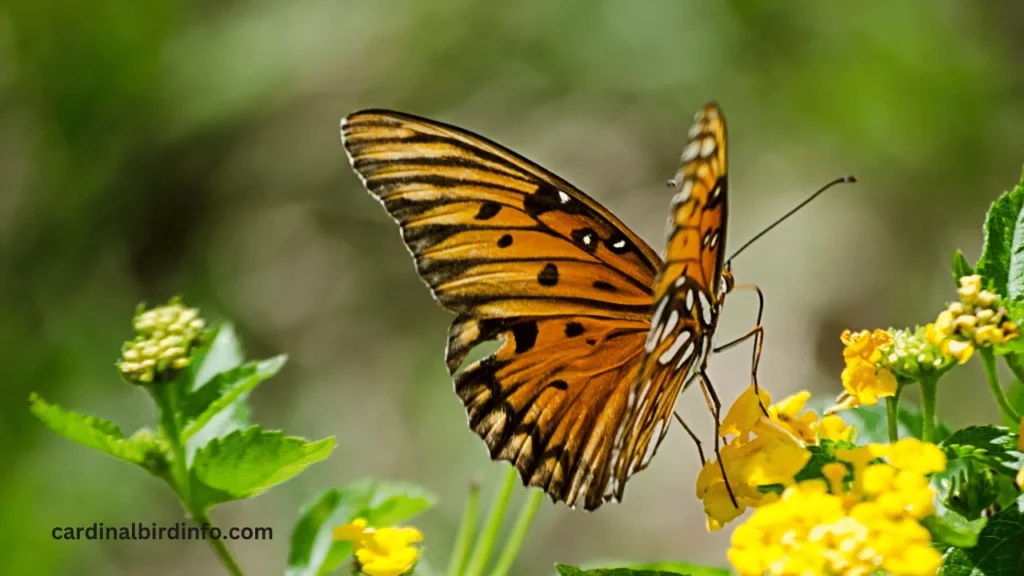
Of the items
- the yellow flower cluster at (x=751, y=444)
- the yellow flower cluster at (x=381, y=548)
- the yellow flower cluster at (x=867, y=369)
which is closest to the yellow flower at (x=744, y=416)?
the yellow flower cluster at (x=751, y=444)

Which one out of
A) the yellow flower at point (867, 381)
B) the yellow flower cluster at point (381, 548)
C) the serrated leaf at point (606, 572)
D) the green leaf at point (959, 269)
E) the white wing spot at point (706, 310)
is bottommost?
the serrated leaf at point (606, 572)

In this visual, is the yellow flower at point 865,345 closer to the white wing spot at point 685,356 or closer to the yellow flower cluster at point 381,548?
the white wing spot at point 685,356

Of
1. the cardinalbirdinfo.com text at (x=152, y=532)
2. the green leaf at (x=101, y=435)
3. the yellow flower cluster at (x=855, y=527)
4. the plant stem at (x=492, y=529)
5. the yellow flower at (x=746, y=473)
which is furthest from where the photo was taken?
the cardinalbirdinfo.com text at (x=152, y=532)

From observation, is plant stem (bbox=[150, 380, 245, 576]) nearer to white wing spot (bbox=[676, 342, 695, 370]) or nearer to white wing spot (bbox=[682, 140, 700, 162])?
white wing spot (bbox=[676, 342, 695, 370])

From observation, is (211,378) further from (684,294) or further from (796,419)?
(796,419)

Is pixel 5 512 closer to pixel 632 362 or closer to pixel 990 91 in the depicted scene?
pixel 632 362

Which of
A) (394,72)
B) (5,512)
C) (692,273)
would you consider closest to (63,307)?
(5,512)

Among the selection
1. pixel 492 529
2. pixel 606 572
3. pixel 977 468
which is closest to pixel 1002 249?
pixel 977 468
